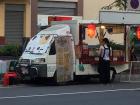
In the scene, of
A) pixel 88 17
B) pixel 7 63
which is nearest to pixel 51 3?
pixel 88 17

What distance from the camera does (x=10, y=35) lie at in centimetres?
3466

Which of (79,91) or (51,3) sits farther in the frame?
(51,3)

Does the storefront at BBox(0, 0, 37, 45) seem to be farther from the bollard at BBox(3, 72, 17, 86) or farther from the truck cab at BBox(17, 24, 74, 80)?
the bollard at BBox(3, 72, 17, 86)

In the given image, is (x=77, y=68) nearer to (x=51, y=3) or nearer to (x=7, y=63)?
(x=7, y=63)

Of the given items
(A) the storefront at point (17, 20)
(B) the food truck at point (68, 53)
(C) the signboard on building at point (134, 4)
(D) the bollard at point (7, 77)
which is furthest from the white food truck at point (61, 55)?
(A) the storefront at point (17, 20)

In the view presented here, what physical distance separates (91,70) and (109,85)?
1010 millimetres

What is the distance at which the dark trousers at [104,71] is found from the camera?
23938 mm

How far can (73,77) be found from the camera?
24031mm

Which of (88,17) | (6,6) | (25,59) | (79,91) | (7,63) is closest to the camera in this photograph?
(79,91)

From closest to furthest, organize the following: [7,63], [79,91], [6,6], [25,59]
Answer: [79,91], [25,59], [7,63], [6,6]

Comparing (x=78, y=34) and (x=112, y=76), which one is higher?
(x=78, y=34)

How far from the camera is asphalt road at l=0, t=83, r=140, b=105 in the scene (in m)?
17.6

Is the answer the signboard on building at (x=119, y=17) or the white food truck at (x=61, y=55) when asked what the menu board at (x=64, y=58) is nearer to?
the white food truck at (x=61, y=55)

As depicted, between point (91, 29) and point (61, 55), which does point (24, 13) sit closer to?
point (91, 29)
